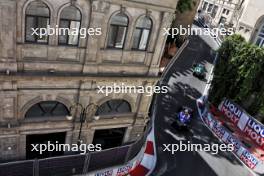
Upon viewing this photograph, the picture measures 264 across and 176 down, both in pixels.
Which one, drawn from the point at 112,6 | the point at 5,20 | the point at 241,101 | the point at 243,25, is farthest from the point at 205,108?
the point at 5,20

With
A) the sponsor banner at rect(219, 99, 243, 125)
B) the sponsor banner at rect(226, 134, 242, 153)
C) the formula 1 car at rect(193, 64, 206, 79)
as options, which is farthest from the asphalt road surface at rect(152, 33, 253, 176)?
the sponsor banner at rect(219, 99, 243, 125)

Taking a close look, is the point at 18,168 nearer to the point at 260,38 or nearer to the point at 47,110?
the point at 47,110

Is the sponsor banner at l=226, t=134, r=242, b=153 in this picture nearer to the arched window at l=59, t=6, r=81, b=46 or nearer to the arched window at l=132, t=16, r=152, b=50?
the arched window at l=132, t=16, r=152, b=50

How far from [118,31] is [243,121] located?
18.5m

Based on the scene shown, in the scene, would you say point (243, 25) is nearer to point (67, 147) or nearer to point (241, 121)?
point (241, 121)

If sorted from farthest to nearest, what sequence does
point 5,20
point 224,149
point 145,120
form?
point 224,149
point 145,120
point 5,20

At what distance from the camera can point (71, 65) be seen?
18.7 meters

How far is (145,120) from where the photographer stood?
78.4 feet

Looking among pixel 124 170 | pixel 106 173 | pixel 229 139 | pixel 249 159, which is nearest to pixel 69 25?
pixel 106 173

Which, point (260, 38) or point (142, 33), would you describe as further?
point (260, 38)

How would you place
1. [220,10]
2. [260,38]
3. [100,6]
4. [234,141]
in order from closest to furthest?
[100,6] → [234,141] → [260,38] → [220,10]

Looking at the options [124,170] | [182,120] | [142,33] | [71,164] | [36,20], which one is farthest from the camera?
[182,120]

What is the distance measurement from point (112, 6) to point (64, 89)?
5.97m

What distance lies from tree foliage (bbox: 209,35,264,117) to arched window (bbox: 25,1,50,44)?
21.3m
